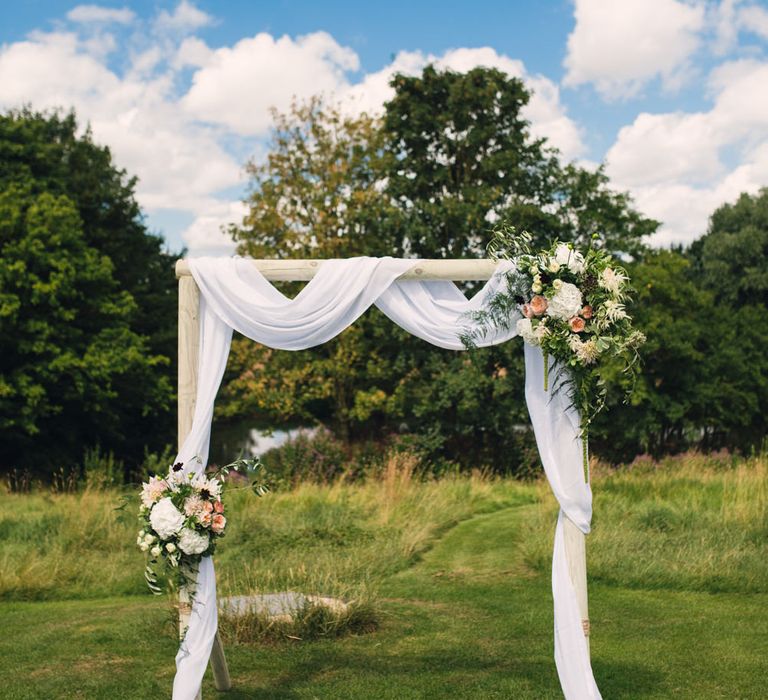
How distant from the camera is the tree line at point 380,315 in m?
20.3

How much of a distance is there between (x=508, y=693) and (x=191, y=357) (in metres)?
3.34

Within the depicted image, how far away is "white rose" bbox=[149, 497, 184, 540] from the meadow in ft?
5.17

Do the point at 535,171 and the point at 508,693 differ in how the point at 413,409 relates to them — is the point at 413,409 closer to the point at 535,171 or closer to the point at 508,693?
the point at 535,171

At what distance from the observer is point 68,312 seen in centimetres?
2148

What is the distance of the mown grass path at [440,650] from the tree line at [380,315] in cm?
1033

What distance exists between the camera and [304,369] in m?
21.2

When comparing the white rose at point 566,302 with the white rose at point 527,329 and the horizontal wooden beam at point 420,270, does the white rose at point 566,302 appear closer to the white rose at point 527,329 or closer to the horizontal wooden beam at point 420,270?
the white rose at point 527,329

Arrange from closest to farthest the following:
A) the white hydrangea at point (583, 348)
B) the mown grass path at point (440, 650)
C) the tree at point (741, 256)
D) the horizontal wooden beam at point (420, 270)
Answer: the white hydrangea at point (583, 348)
the horizontal wooden beam at point (420, 270)
the mown grass path at point (440, 650)
the tree at point (741, 256)

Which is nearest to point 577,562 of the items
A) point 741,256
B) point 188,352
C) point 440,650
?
point 440,650

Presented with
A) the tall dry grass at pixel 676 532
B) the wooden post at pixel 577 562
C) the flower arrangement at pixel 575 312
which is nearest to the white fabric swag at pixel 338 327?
the wooden post at pixel 577 562

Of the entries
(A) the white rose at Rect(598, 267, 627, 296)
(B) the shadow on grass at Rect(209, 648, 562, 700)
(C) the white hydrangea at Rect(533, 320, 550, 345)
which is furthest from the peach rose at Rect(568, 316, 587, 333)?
(B) the shadow on grass at Rect(209, 648, 562, 700)

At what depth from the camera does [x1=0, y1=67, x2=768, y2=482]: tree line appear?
20.3 m

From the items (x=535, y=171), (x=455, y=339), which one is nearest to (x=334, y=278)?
(x=455, y=339)

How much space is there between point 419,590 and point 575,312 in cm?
499
